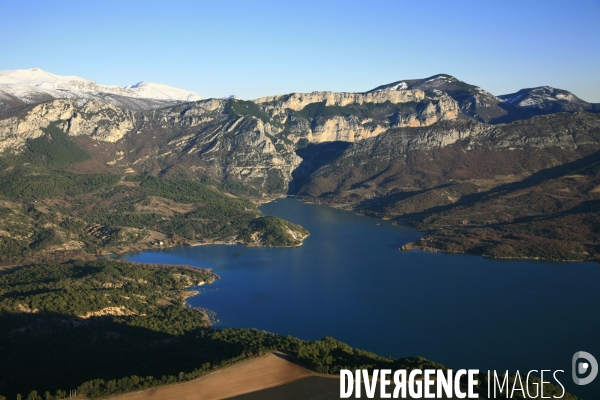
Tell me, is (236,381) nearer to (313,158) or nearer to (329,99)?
(313,158)

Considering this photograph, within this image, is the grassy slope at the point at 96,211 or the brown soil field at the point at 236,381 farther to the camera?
the grassy slope at the point at 96,211

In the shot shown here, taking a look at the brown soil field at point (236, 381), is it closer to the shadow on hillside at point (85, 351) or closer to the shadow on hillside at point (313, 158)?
the shadow on hillside at point (85, 351)

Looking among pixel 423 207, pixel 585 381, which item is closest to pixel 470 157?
pixel 423 207

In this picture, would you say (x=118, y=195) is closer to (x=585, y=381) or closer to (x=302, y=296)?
(x=302, y=296)

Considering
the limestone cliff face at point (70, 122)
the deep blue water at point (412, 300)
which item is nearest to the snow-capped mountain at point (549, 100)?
the limestone cliff face at point (70, 122)

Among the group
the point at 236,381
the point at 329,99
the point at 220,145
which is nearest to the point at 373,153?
the point at 220,145

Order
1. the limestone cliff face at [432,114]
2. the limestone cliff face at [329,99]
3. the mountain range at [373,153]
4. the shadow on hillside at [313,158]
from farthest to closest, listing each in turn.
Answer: the limestone cliff face at [329,99], the limestone cliff face at [432,114], the shadow on hillside at [313,158], the mountain range at [373,153]

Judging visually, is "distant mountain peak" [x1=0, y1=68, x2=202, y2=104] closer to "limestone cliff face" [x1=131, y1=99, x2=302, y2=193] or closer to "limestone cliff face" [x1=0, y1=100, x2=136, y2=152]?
"limestone cliff face" [x1=0, y1=100, x2=136, y2=152]
